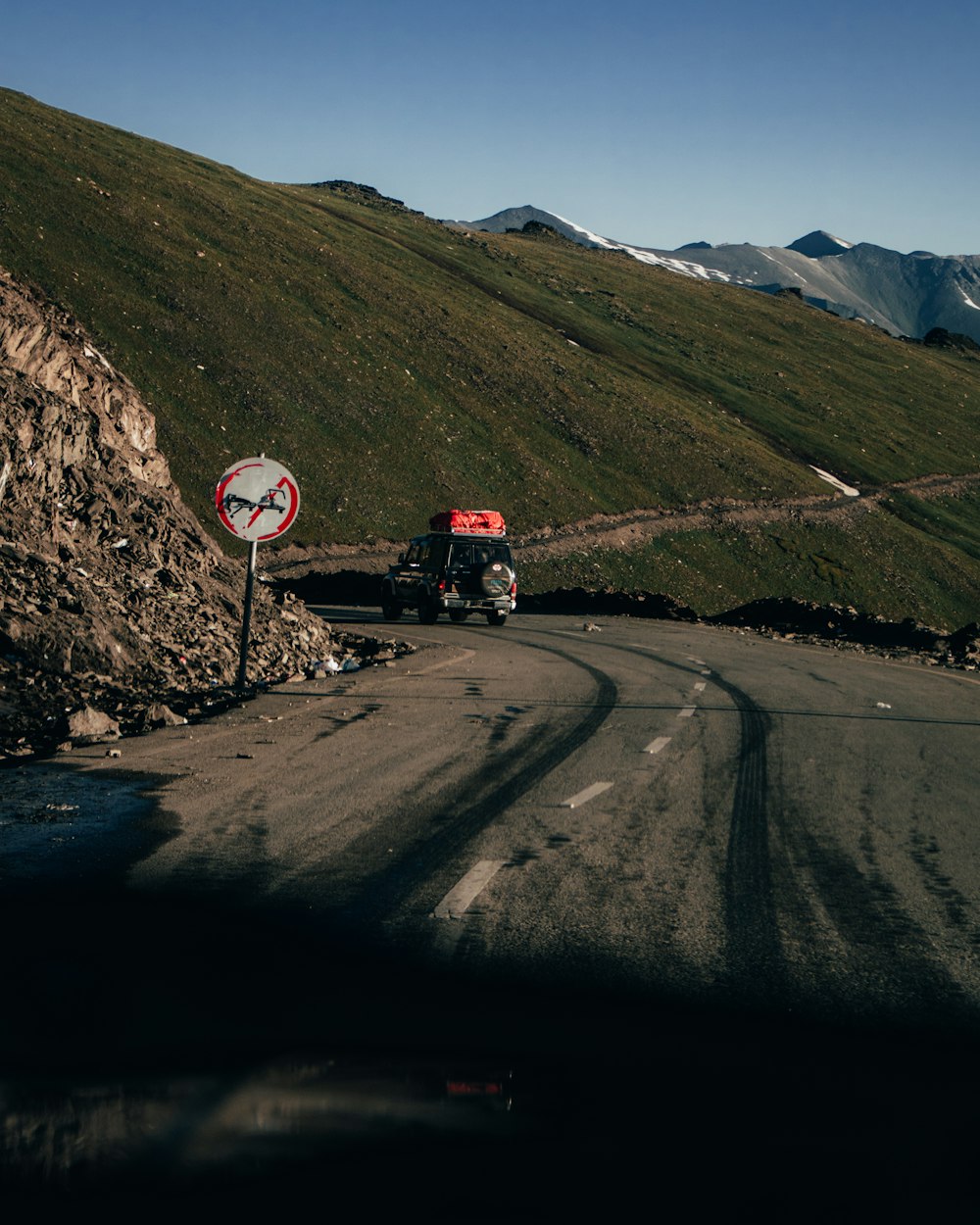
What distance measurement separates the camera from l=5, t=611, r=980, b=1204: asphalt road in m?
4.42

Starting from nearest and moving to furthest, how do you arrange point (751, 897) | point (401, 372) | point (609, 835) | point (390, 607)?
1. point (751, 897)
2. point (609, 835)
3. point (390, 607)
4. point (401, 372)

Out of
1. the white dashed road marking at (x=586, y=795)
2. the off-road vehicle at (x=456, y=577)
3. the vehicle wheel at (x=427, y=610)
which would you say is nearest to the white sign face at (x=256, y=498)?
the white dashed road marking at (x=586, y=795)

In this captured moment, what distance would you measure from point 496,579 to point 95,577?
14.7m

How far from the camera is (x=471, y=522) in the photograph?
33.7 metres

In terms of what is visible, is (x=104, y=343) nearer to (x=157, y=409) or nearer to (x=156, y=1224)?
(x=157, y=409)

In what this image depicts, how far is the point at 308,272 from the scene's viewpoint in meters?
88.1

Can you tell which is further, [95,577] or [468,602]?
[468,602]

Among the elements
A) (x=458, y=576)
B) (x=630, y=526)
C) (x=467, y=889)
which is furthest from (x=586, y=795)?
(x=630, y=526)

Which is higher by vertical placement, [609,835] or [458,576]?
[458,576]

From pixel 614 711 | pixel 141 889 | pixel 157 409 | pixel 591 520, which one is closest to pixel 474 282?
pixel 591 520

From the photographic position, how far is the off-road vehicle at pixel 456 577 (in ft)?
101

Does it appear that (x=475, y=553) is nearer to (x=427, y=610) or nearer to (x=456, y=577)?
(x=456, y=577)

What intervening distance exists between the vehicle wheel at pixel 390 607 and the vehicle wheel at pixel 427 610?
884 millimetres

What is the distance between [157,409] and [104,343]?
5.43 m
